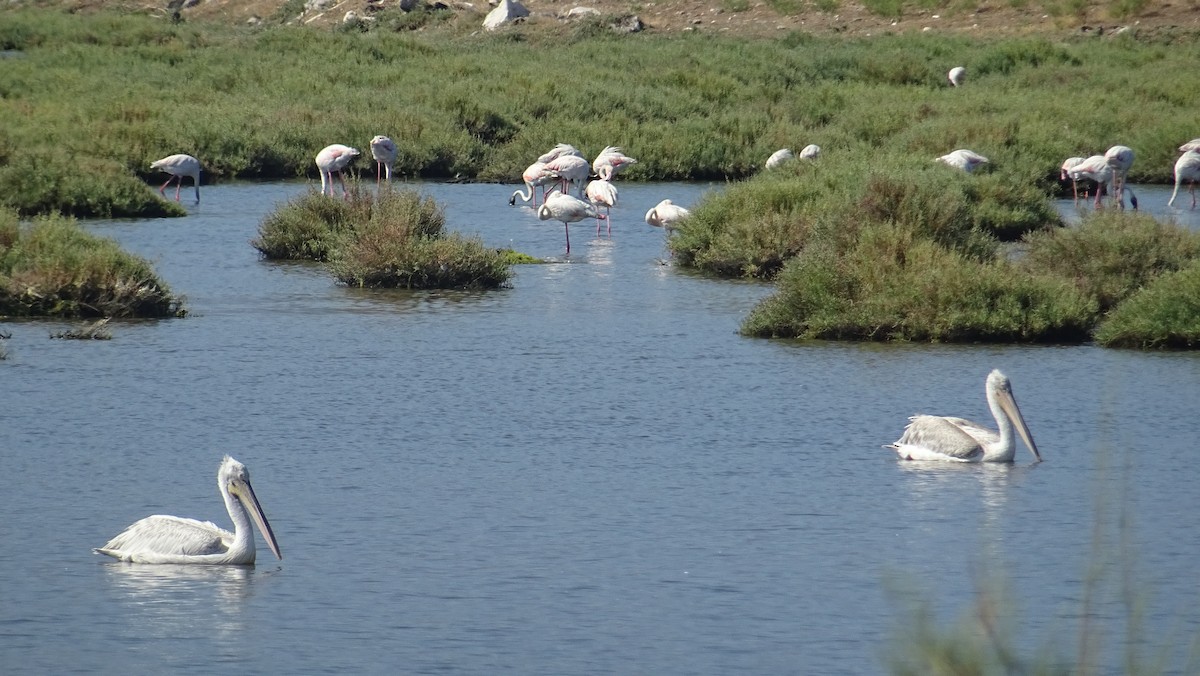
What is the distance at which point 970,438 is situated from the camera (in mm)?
10391

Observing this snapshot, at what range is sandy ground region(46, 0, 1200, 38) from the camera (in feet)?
167

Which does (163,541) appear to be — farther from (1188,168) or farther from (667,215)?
(1188,168)

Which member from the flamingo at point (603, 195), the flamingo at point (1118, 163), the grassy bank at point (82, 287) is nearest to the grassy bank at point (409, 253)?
the grassy bank at point (82, 287)

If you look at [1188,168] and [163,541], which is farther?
[1188,168]

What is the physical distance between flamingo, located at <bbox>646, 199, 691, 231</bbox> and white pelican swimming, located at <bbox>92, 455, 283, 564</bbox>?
493 inches

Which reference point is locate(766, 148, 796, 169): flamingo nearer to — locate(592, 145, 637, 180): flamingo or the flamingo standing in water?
locate(592, 145, 637, 180): flamingo

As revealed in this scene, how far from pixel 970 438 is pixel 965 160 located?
1317cm

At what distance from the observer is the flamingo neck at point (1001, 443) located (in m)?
10.4

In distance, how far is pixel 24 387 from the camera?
12.5m

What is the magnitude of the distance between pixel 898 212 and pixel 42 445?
8.37 metres

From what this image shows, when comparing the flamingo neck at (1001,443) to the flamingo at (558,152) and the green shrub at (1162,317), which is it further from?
the flamingo at (558,152)

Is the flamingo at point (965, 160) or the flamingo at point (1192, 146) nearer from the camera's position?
the flamingo at point (965, 160)

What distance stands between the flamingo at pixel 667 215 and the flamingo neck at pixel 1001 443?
33.4 ft

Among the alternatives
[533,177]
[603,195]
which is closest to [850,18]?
[533,177]
